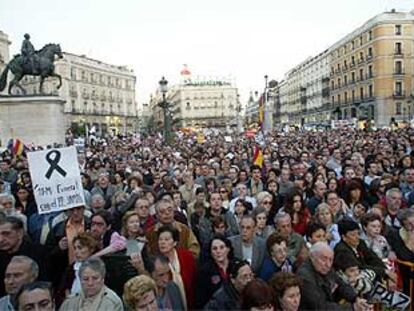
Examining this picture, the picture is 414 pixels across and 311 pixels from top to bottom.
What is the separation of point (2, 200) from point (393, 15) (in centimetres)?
7431

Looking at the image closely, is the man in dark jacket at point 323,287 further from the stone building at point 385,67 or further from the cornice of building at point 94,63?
the cornice of building at point 94,63

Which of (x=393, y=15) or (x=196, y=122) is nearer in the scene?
(x=393, y=15)

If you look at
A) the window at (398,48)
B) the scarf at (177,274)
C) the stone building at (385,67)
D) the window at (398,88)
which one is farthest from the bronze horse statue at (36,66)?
→ the window at (398,88)

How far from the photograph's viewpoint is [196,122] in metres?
140

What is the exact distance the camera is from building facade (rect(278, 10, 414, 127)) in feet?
241

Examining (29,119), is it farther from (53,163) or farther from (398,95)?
(398,95)

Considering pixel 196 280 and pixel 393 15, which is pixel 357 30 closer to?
pixel 393 15

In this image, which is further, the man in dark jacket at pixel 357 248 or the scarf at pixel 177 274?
the man in dark jacket at pixel 357 248

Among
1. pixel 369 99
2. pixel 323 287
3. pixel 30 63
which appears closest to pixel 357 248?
pixel 323 287

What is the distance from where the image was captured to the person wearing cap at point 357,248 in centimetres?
518

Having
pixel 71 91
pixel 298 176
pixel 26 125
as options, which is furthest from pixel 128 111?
pixel 298 176

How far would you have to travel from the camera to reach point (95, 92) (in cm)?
10094

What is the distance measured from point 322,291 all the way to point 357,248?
49.1 inches

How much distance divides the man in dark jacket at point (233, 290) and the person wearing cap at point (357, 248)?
1047 mm
